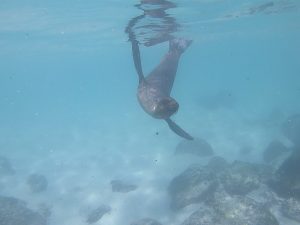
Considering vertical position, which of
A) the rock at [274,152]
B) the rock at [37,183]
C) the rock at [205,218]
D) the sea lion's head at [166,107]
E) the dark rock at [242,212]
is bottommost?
the rock at [37,183]

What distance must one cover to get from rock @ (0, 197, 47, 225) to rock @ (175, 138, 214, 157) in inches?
429

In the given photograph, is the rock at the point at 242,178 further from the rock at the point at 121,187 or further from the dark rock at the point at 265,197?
the rock at the point at 121,187

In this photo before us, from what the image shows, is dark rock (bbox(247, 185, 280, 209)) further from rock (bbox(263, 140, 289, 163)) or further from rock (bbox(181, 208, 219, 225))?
rock (bbox(263, 140, 289, 163))

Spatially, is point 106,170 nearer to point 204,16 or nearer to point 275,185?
point 275,185

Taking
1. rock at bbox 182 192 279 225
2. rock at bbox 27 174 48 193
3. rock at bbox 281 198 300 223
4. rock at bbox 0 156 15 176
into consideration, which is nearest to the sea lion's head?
rock at bbox 182 192 279 225

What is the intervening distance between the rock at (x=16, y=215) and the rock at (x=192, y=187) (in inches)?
244

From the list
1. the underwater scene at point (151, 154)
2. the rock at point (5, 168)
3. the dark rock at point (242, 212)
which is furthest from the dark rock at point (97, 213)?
the rock at point (5, 168)

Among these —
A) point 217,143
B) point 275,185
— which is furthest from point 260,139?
point 275,185

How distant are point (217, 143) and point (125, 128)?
1321cm

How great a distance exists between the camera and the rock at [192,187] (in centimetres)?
1431

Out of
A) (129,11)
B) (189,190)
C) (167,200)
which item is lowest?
(167,200)

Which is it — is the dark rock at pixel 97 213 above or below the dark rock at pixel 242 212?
below

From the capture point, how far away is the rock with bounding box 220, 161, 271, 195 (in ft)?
47.5

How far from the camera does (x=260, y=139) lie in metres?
25.4
